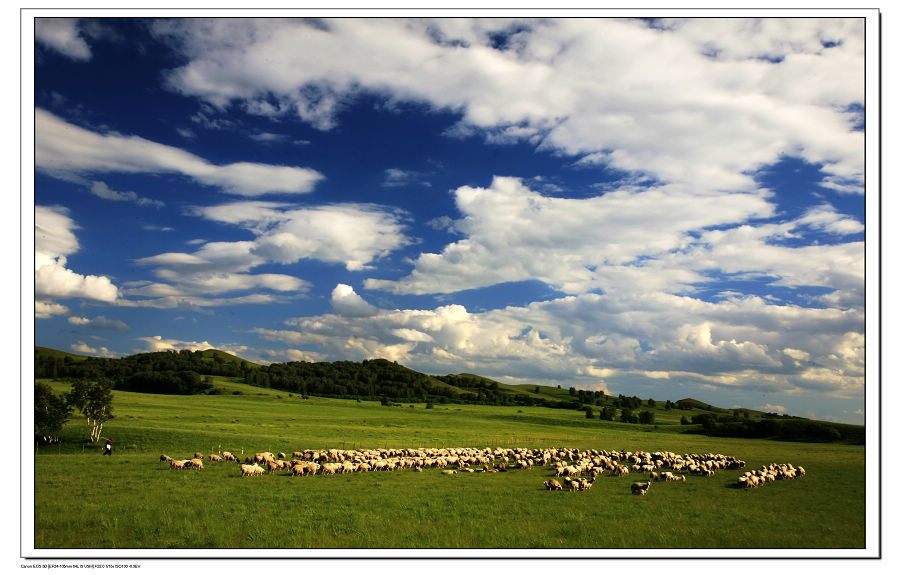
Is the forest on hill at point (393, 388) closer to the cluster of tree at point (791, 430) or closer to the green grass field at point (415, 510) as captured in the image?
the cluster of tree at point (791, 430)

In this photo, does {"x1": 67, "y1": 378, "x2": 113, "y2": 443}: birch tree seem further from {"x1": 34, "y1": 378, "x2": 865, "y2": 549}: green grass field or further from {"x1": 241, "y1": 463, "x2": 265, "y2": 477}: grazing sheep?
{"x1": 241, "y1": 463, "x2": 265, "y2": 477}: grazing sheep

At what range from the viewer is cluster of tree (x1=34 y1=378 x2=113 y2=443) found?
3722 cm

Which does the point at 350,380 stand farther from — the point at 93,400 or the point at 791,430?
the point at 791,430

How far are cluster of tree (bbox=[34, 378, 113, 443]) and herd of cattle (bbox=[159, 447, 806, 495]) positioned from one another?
11.2 m

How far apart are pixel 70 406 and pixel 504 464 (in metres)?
35.3

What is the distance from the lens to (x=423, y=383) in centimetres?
16362

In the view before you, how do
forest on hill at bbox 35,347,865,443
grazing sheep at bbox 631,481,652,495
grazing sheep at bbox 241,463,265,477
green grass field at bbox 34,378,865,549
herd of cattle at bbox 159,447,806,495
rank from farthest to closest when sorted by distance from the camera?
1. forest on hill at bbox 35,347,865,443
2. herd of cattle at bbox 159,447,806,495
3. grazing sheep at bbox 241,463,265,477
4. grazing sheep at bbox 631,481,652,495
5. green grass field at bbox 34,378,865,549

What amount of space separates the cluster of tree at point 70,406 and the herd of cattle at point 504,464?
1122 cm

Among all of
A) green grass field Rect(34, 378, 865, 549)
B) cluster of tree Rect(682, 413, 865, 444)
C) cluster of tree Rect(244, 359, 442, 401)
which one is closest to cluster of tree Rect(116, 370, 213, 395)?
cluster of tree Rect(244, 359, 442, 401)

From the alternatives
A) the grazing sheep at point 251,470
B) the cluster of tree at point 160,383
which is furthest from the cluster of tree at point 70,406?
→ the cluster of tree at point 160,383

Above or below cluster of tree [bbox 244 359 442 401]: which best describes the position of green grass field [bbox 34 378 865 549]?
above

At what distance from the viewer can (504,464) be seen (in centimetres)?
3488

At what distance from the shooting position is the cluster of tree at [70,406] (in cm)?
3722
